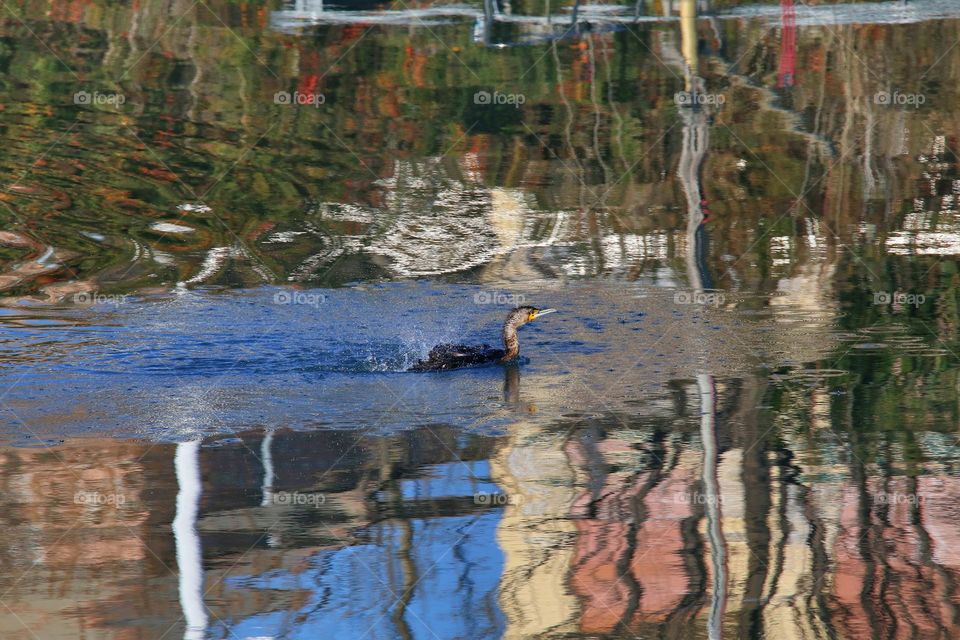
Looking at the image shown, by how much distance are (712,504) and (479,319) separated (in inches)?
181

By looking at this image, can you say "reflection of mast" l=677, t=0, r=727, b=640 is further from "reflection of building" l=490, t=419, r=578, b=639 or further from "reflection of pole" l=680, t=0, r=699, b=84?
"reflection of building" l=490, t=419, r=578, b=639

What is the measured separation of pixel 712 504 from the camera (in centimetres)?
812

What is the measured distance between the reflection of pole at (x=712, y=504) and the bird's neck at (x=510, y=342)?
4.95 ft

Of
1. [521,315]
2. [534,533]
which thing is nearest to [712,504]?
[534,533]

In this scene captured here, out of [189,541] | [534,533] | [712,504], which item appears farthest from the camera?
[712,504]

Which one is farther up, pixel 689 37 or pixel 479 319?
pixel 689 37

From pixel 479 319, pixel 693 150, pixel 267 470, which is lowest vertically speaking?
pixel 267 470

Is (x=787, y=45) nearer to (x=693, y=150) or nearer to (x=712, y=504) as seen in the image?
(x=693, y=150)

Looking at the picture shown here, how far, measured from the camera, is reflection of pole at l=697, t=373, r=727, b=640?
684cm

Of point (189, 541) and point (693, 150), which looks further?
point (693, 150)

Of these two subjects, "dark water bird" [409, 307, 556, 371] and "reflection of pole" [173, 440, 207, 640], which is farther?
"dark water bird" [409, 307, 556, 371]

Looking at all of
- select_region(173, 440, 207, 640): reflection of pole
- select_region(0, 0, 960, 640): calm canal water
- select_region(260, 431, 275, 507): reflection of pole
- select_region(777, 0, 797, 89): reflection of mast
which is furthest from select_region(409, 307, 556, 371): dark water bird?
select_region(777, 0, 797, 89): reflection of mast

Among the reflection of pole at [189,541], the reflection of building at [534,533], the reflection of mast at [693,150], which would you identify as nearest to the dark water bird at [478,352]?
the reflection of building at [534,533]

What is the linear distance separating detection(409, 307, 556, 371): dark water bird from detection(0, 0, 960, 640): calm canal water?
0.47ft
